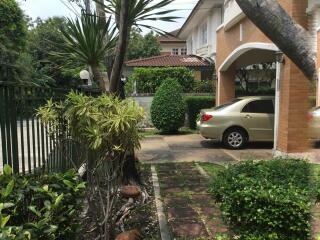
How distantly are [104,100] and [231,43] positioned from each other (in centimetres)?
1181

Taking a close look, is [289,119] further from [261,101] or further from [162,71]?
[162,71]

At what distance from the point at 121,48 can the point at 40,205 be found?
3379mm

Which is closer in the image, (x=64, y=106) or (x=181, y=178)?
(x=64, y=106)

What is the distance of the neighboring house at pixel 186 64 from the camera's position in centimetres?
2470

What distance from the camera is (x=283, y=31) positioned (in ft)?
6.52

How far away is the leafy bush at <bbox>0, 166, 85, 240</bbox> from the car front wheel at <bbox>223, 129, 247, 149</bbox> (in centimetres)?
905

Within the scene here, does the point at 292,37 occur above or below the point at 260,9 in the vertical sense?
below

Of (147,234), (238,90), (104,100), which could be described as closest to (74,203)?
(104,100)

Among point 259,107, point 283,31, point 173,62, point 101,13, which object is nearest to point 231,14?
point 259,107

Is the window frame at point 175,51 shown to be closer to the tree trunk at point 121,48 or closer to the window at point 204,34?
the window at point 204,34

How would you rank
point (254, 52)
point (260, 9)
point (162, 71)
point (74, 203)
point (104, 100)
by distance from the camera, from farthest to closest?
point (162, 71)
point (254, 52)
point (104, 100)
point (74, 203)
point (260, 9)

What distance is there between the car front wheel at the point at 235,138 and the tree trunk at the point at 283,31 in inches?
400

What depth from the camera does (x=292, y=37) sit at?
1908mm

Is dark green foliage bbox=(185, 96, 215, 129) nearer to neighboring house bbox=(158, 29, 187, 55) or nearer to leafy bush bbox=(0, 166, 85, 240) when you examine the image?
leafy bush bbox=(0, 166, 85, 240)
